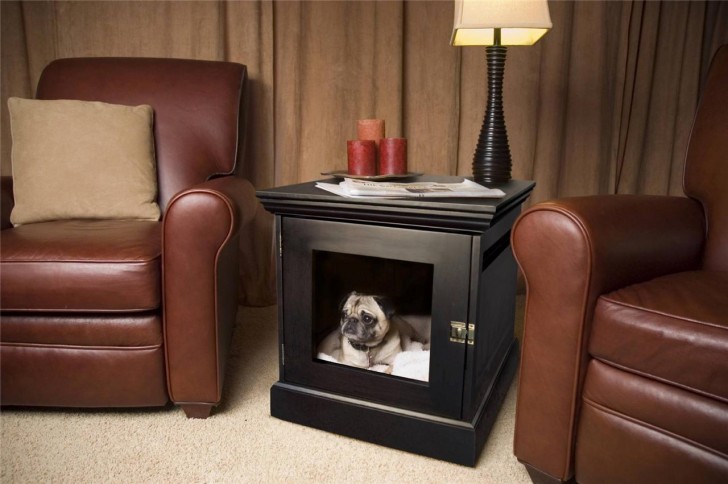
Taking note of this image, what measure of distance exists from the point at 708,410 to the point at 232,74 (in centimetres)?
170

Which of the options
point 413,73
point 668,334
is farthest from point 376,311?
point 413,73

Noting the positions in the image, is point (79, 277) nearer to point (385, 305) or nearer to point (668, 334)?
point (385, 305)

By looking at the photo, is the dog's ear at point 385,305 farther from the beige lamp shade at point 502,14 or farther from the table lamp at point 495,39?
the beige lamp shade at point 502,14

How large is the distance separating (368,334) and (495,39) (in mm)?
875

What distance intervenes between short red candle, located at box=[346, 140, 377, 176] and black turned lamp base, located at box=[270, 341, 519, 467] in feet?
1.93

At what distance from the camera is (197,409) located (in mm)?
1390

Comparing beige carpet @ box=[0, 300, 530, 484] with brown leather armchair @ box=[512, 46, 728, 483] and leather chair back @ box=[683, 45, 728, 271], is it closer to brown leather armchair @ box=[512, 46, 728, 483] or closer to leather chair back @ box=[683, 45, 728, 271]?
brown leather armchair @ box=[512, 46, 728, 483]

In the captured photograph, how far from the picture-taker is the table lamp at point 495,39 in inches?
52.9

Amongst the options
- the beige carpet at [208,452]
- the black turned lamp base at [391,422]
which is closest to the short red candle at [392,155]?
the black turned lamp base at [391,422]

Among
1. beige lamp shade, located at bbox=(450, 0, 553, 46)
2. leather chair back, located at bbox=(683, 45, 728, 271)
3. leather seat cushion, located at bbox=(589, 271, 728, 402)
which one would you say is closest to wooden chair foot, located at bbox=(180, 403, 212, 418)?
leather seat cushion, located at bbox=(589, 271, 728, 402)

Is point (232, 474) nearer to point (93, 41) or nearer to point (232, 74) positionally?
point (232, 74)

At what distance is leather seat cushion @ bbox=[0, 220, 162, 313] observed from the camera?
4.09 ft

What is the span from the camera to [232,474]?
120 cm

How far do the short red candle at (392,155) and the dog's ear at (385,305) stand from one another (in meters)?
0.36
